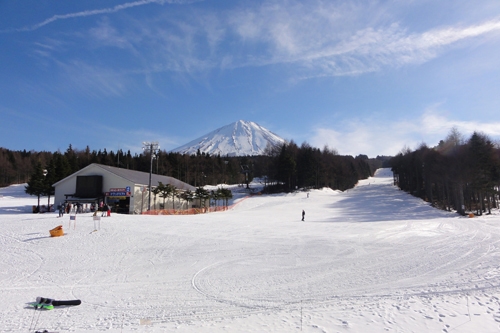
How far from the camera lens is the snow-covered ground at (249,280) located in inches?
330

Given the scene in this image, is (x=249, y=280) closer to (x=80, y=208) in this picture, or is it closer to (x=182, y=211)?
(x=80, y=208)

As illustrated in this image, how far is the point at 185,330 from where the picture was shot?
7.89 m

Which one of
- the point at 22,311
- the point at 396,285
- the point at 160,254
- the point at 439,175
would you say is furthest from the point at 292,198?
the point at 22,311

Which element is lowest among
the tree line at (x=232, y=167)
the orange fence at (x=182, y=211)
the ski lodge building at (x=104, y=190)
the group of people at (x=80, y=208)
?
the orange fence at (x=182, y=211)

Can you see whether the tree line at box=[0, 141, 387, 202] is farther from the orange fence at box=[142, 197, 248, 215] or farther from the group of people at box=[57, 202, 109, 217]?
the group of people at box=[57, 202, 109, 217]

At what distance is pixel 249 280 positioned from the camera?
12.4 metres

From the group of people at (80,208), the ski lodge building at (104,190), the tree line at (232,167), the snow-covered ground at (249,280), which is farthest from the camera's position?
the tree line at (232,167)

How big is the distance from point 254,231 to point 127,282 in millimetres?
13504

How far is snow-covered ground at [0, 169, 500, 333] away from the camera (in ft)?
27.5

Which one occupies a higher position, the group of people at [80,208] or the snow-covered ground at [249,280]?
the group of people at [80,208]

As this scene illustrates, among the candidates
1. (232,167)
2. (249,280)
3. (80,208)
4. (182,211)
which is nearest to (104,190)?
(80,208)

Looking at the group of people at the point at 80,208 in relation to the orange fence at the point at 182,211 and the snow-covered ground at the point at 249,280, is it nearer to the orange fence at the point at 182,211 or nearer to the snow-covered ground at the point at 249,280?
the orange fence at the point at 182,211

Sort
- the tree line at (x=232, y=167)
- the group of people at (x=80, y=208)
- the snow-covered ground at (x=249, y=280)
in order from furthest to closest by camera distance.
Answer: the tree line at (x=232, y=167) → the group of people at (x=80, y=208) → the snow-covered ground at (x=249, y=280)

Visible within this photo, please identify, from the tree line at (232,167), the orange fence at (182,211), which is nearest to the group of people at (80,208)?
the orange fence at (182,211)
